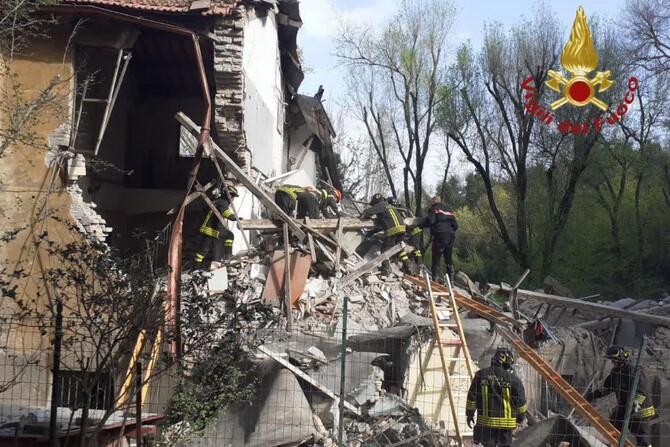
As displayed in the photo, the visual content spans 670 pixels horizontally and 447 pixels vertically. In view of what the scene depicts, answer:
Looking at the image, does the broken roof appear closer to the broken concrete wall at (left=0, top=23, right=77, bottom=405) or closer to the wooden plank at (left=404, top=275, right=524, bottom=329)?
the broken concrete wall at (left=0, top=23, right=77, bottom=405)

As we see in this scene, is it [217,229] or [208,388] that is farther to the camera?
[217,229]

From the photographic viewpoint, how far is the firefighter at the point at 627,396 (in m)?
8.48

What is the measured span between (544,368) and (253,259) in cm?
575

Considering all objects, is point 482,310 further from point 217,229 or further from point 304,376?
point 217,229

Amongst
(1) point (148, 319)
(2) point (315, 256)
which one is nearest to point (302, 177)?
(2) point (315, 256)

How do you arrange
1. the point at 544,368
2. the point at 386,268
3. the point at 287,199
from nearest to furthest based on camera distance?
1. the point at 544,368
2. the point at 386,268
3. the point at 287,199

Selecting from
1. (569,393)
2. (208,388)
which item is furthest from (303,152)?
(208,388)

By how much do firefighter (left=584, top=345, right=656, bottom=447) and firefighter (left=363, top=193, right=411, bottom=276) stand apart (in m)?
5.51

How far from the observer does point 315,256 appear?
535 inches

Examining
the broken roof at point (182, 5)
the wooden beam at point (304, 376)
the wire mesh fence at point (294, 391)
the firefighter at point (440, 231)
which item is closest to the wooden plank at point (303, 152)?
the firefighter at point (440, 231)

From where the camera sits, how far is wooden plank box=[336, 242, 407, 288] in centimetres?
1356

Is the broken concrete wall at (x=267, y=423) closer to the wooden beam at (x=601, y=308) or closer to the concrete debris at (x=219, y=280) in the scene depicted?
the concrete debris at (x=219, y=280)

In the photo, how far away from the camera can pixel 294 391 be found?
9.55 meters

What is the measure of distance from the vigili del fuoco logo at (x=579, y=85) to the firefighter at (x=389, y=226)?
6652mm
